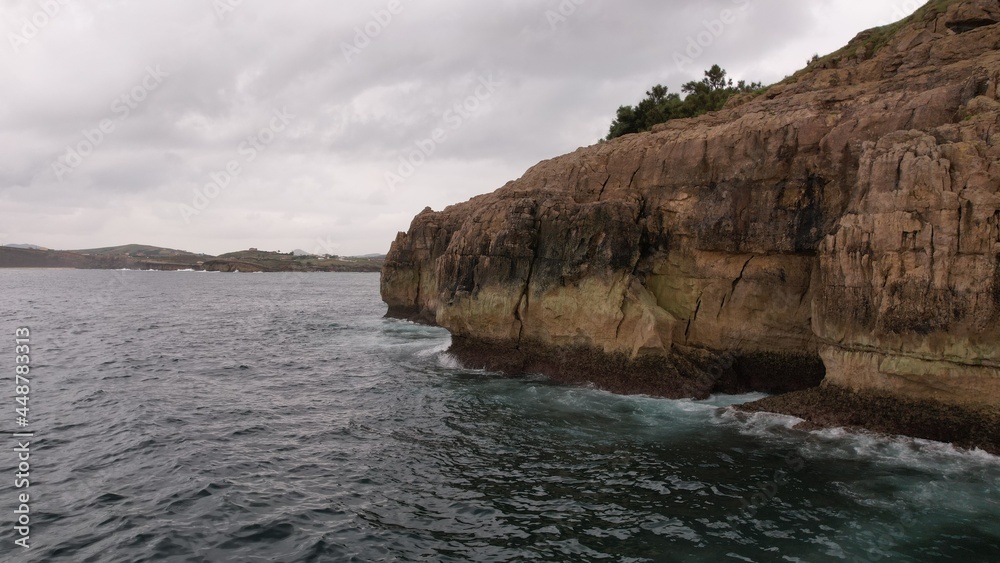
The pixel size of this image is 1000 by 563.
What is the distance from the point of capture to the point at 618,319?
2805 centimetres

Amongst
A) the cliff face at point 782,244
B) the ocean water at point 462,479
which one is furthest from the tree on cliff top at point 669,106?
the ocean water at point 462,479

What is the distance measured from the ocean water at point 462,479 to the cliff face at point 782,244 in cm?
275

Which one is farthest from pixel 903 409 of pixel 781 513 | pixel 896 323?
pixel 781 513

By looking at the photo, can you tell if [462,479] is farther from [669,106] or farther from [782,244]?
[669,106]

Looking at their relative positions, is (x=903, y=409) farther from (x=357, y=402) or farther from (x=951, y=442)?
(x=357, y=402)

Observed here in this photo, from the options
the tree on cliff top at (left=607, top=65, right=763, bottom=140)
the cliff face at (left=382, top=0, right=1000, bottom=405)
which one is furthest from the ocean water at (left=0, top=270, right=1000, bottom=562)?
the tree on cliff top at (left=607, top=65, right=763, bottom=140)

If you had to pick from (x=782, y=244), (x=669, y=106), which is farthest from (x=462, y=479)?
(x=669, y=106)

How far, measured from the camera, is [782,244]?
81.7ft

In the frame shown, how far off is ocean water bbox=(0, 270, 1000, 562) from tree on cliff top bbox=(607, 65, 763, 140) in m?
28.6

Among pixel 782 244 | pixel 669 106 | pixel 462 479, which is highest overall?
pixel 669 106

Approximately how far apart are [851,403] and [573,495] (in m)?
12.0

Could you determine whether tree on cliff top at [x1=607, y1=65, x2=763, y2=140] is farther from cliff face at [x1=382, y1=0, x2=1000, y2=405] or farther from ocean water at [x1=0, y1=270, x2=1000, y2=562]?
ocean water at [x1=0, y1=270, x2=1000, y2=562]

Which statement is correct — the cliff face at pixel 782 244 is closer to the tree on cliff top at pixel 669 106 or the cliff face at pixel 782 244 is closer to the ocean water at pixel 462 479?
the ocean water at pixel 462 479

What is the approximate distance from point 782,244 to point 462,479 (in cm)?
1774
